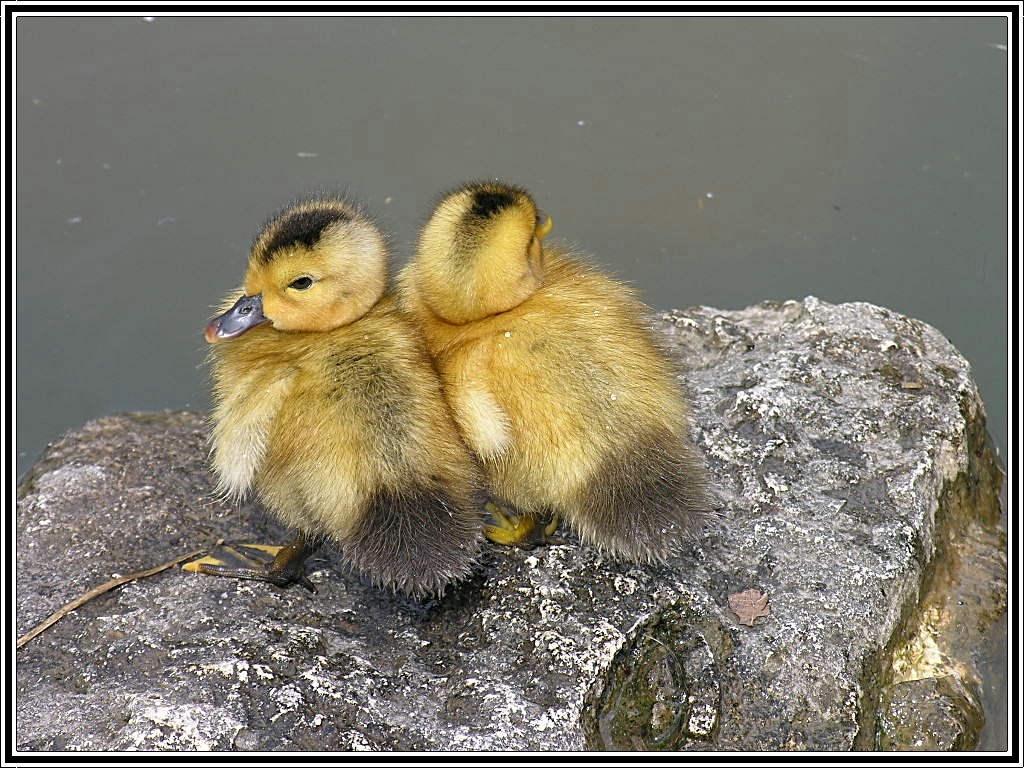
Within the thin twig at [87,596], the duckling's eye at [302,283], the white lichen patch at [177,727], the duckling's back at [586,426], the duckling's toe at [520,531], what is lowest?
the thin twig at [87,596]

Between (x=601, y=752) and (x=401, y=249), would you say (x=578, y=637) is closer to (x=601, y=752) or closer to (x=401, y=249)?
(x=601, y=752)

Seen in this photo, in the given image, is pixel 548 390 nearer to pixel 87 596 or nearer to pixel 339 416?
pixel 339 416

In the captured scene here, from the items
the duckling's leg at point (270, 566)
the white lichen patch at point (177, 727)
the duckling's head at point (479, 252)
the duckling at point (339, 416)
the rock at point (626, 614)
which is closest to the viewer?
the white lichen patch at point (177, 727)

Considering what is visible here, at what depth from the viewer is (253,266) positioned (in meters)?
2.58

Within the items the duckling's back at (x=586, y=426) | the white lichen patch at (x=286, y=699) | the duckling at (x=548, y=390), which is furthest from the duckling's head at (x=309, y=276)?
the white lichen patch at (x=286, y=699)

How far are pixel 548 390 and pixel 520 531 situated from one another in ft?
1.58

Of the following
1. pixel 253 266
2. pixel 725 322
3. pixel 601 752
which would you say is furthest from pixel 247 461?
pixel 725 322

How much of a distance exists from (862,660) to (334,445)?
52.4 inches

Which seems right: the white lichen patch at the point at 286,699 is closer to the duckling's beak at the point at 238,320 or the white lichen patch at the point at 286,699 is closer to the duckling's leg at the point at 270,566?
the duckling's leg at the point at 270,566

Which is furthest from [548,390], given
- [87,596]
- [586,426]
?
[87,596]

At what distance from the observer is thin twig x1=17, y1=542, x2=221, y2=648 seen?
8.52 ft

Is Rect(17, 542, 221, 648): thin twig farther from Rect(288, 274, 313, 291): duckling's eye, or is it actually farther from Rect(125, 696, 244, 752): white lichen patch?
Rect(288, 274, 313, 291): duckling's eye

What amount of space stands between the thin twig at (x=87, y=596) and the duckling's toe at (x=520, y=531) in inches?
32.9

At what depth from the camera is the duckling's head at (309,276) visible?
8.34 feet
